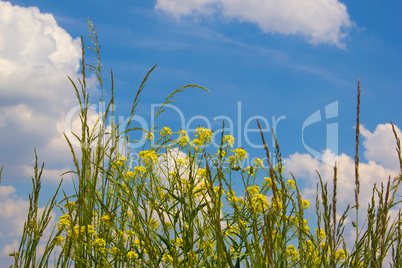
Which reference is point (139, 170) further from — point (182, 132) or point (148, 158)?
point (182, 132)

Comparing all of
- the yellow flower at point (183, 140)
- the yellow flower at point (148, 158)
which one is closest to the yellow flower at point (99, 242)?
the yellow flower at point (148, 158)

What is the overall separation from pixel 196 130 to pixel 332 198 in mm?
2670

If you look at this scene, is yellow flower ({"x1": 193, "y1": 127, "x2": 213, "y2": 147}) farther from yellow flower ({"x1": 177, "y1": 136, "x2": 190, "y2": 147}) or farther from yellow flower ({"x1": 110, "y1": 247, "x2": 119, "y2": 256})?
yellow flower ({"x1": 110, "y1": 247, "x2": 119, "y2": 256})

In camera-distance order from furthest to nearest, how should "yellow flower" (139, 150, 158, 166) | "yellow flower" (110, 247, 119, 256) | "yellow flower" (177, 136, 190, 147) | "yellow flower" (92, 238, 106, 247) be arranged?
"yellow flower" (177, 136, 190, 147), "yellow flower" (139, 150, 158, 166), "yellow flower" (110, 247, 119, 256), "yellow flower" (92, 238, 106, 247)

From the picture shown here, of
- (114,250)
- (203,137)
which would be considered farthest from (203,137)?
(114,250)

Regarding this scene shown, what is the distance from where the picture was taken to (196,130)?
397 cm

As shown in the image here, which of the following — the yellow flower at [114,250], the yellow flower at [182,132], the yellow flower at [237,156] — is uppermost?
the yellow flower at [182,132]

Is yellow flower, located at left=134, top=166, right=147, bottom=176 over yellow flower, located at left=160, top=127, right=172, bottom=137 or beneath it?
beneath

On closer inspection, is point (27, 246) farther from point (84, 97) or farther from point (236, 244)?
point (236, 244)

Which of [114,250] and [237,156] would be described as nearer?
[114,250]

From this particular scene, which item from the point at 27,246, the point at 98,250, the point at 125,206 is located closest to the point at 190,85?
the point at 125,206

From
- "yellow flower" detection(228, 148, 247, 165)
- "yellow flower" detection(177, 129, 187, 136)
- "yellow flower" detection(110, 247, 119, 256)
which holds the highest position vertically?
"yellow flower" detection(177, 129, 187, 136)

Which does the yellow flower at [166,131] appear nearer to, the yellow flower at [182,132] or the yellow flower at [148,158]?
the yellow flower at [182,132]

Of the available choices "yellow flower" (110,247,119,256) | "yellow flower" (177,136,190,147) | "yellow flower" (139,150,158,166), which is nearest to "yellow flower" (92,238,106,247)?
"yellow flower" (110,247,119,256)
